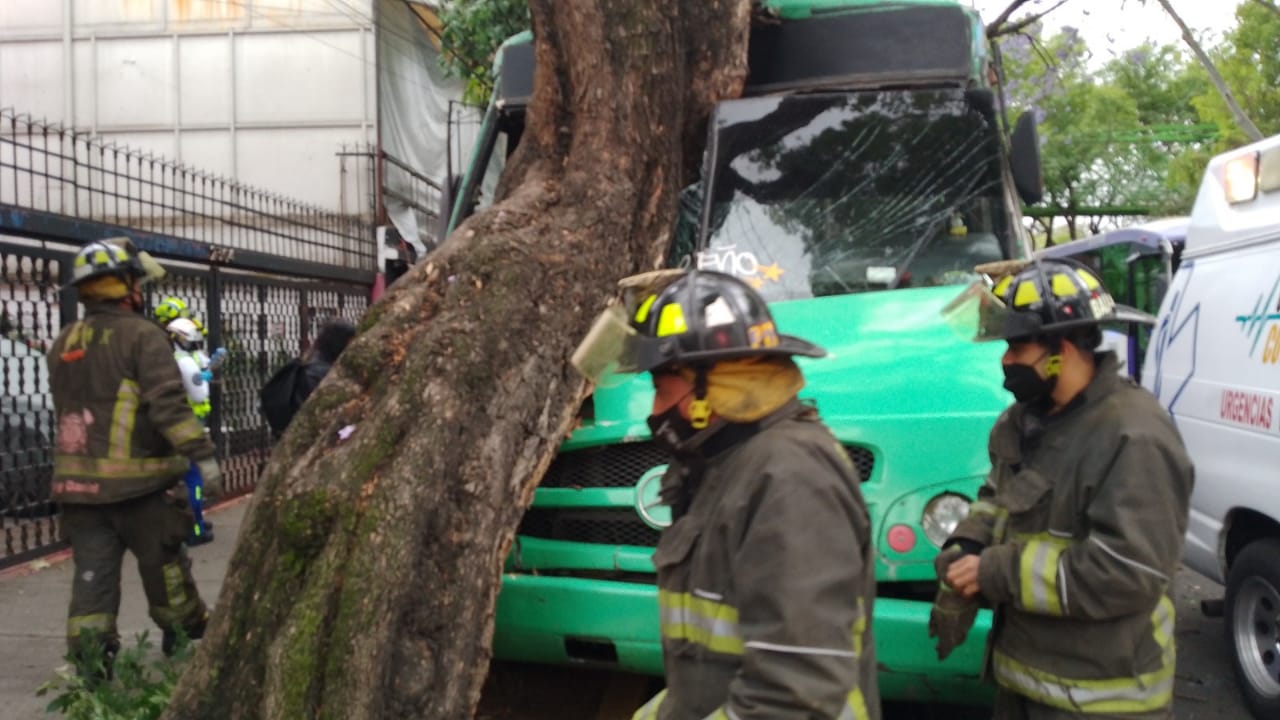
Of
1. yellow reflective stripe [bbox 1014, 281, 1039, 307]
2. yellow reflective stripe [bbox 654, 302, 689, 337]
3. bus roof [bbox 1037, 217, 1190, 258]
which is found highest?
bus roof [bbox 1037, 217, 1190, 258]

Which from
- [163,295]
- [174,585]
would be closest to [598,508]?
[174,585]

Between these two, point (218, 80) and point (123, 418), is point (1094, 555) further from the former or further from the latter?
point (218, 80)

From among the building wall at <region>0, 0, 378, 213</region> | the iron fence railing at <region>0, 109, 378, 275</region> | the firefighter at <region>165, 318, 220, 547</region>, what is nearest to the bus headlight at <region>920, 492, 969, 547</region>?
the firefighter at <region>165, 318, 220, 547</region>

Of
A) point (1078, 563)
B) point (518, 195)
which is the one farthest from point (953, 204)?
point (1078, 563)

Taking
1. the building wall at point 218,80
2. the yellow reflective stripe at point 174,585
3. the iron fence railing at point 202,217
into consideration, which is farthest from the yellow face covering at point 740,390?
the building wall at point 218,80

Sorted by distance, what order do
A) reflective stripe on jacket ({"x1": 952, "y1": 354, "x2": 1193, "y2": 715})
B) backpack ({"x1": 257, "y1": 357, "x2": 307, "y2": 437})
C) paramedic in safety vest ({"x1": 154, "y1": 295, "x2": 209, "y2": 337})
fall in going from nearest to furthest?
1. reflective stripe on jacket ({"x1": 952, "y1": 354, "x2": 1193, "y2": 715})
2. backpack ({"x1": 257, "y1": 357, "x2": 307, "y2": 437})
3. paramedic in safety vest ({"x1": 154, "y1": 295, "x2": 209, "y2": 337})

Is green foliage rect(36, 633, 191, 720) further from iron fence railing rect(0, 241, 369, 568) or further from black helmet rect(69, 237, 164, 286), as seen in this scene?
iron fence railing rect(0, 241, 369, 568)

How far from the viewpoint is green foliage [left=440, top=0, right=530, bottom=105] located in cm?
1144

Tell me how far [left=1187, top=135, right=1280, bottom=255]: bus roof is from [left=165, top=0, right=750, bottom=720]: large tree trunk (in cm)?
270

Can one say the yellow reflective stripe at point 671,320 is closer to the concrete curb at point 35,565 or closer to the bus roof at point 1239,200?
the bus roof at point 1239,200

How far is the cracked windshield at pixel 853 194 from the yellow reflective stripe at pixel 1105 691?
2.28 meters

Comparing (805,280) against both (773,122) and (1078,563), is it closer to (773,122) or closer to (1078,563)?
(773,122)

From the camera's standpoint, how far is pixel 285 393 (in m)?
5.83

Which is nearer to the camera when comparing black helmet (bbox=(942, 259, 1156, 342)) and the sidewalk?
black helmet (bbox=(942, 259, 1156, 342))
